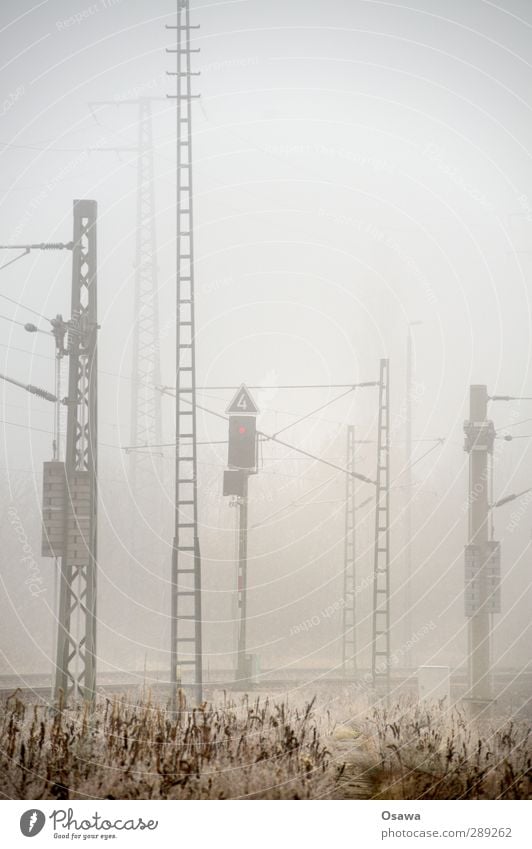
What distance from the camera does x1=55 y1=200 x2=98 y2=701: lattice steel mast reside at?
1856cm

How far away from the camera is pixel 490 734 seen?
714 inches

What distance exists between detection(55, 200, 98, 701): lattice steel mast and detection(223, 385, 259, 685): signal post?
4.87m

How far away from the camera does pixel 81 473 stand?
18.6 m

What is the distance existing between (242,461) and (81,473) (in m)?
7.61

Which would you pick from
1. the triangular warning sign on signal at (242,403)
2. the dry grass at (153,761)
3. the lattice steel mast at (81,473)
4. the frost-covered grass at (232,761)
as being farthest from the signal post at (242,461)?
the dry grass at (153,761)

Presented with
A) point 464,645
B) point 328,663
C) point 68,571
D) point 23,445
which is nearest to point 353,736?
point 68,571

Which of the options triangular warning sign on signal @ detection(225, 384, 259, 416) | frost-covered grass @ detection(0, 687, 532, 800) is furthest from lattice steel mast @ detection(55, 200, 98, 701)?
triangular warning sign on signal @ detection(225, 384, 259, 416)

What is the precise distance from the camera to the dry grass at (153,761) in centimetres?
1449

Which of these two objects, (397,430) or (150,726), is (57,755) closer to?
(150,726)

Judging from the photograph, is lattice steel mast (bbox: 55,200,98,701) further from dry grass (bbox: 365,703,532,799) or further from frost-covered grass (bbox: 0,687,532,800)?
dry grass (bbox: 365,703,532,799)
